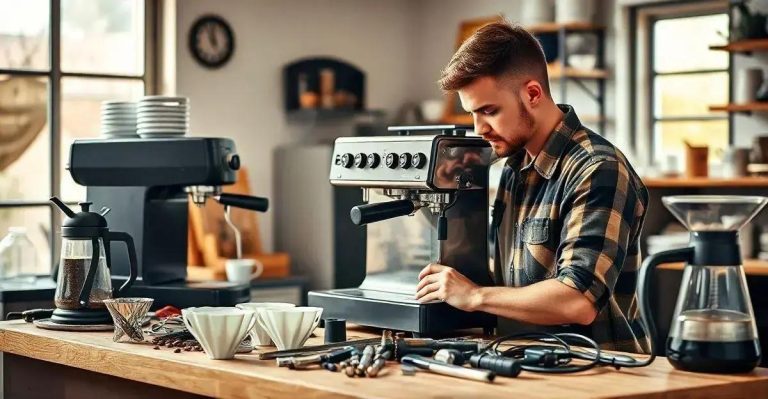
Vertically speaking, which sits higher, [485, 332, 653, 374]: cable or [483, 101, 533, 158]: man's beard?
[483, 101, 533, 158]: man's beard

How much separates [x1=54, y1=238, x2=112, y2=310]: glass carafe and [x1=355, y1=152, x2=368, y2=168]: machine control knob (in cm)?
62

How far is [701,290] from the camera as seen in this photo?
7.00 ft

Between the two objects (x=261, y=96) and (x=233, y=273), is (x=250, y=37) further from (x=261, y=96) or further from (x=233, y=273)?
(x=233, y=273)

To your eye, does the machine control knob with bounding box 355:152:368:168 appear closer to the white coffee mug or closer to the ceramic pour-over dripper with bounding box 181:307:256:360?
the ceramic pour-over dripper with bounding box 181:307:256:360

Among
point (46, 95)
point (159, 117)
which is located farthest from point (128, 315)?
point (46, 95)

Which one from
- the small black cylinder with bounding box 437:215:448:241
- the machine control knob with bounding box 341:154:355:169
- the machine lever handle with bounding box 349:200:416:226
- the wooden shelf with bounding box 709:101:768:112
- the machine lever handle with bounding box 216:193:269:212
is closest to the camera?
the machine lever handle with bounding box 349:200:416:226

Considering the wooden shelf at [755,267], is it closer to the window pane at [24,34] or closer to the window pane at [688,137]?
the window pane at [688,137]

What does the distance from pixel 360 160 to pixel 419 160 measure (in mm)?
201

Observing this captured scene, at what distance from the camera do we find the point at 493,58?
2.70m

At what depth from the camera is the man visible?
2533mm

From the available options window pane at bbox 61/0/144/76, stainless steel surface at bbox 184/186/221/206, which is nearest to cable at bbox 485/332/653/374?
stainless steel surface at bbox 184/186/221/206

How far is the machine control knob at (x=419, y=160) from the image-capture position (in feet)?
8.73

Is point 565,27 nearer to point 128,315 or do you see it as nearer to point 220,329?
point 128,315

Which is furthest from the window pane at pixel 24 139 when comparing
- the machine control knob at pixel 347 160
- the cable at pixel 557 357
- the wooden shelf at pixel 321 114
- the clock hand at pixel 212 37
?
the cable at pixel 557 357
